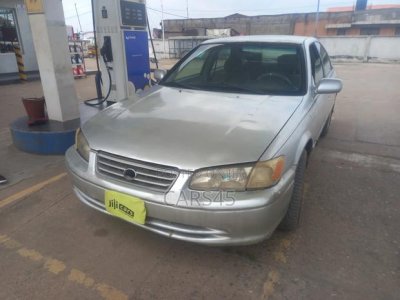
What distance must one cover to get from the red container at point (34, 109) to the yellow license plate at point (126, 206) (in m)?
2.87

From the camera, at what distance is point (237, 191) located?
189 cm

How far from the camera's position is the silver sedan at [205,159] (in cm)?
189

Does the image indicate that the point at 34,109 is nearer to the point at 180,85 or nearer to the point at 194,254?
the point at 180,85

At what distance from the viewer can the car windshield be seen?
2.98 meters

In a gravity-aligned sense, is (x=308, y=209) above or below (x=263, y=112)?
below

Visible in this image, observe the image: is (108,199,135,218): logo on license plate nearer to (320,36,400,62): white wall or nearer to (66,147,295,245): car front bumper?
(66,147,295,245): car front bumper

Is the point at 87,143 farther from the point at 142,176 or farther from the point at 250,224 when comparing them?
the point at 250,224

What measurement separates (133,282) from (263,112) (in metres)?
1.56

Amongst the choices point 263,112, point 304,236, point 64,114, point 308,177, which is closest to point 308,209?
point 304,236

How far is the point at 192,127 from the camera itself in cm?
228

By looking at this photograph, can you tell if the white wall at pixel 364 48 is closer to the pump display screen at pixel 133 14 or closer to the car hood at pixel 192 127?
the pump display screen at pixel 133 14

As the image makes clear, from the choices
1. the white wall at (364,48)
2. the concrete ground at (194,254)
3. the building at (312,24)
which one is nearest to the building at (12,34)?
the concrete ground at (194,254)

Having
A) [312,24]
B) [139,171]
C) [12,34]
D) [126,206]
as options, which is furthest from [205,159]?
[312,24]

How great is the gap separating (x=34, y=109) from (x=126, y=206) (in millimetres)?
3091
